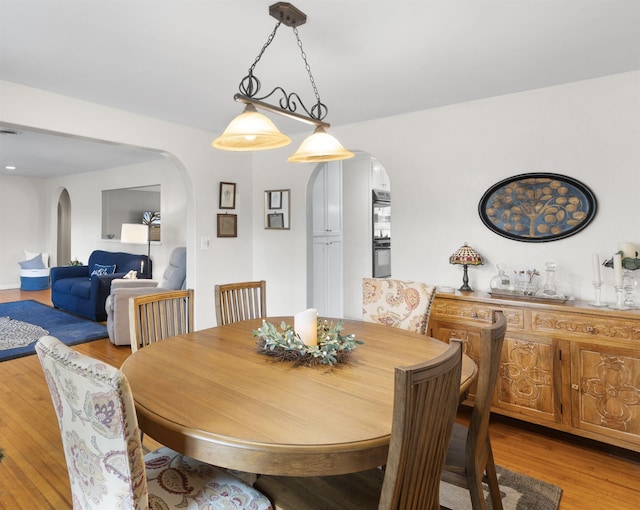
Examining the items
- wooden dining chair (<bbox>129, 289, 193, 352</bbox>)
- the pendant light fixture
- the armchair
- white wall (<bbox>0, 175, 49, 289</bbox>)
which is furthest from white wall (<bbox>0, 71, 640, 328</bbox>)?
white wall (<bbox>0, 175, 49, 289</bbox>)

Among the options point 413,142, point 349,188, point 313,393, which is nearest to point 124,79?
point 413,142

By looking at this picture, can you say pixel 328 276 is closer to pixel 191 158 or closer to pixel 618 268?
pixel 191 158

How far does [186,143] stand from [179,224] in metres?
2.01

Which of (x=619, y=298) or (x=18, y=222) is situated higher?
(x=18, y=222)

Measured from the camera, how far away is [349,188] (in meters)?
5.22

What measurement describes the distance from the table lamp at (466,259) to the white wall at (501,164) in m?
0.14

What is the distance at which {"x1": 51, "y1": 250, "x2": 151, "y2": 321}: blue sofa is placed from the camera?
5.30 meters

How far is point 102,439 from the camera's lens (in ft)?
3.08

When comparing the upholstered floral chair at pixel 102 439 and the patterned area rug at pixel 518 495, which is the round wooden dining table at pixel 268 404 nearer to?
the upholstered floral chair at pixel 102 439

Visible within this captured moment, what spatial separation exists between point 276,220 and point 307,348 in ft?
8.89

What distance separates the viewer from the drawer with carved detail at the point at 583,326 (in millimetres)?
2188

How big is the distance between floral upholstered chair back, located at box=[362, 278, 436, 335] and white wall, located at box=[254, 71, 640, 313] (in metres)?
0.93

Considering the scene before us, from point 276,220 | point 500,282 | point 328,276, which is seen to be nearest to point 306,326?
point 500,282

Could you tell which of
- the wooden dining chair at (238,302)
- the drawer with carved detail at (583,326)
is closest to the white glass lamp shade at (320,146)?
the wooden dining chair at (238,302)
